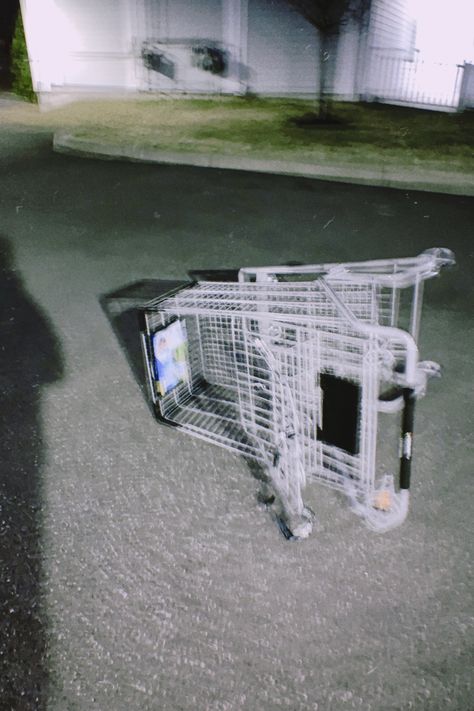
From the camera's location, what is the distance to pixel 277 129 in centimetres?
1219

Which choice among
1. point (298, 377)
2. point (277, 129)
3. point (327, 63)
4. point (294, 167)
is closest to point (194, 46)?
point (327, 63)

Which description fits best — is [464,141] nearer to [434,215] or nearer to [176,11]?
[434,215]

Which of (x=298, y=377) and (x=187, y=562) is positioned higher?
(x=298, y=377)

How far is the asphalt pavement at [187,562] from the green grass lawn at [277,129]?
6058 mm

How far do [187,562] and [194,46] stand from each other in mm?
17335

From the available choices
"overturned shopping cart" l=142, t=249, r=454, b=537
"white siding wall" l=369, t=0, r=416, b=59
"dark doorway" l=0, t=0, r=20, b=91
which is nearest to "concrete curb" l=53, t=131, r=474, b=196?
"overturned shopping cart" l=142, t=249, r=454, b=537

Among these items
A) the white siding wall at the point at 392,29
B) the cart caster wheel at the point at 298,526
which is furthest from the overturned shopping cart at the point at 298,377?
the white siding wall at the point at 392,29

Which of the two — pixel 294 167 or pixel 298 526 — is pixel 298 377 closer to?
pixel 298 526

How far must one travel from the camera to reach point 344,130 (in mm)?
12359

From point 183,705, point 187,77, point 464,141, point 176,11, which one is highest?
point 176,11

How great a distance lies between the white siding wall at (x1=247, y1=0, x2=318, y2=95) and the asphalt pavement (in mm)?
14148

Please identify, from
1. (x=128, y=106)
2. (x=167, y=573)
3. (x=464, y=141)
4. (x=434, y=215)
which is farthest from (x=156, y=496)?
(x=128, y=106)

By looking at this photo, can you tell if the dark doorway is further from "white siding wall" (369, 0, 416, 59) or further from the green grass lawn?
"white siding wall" (369, 0, 416, 59)

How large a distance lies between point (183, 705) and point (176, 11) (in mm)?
18254
